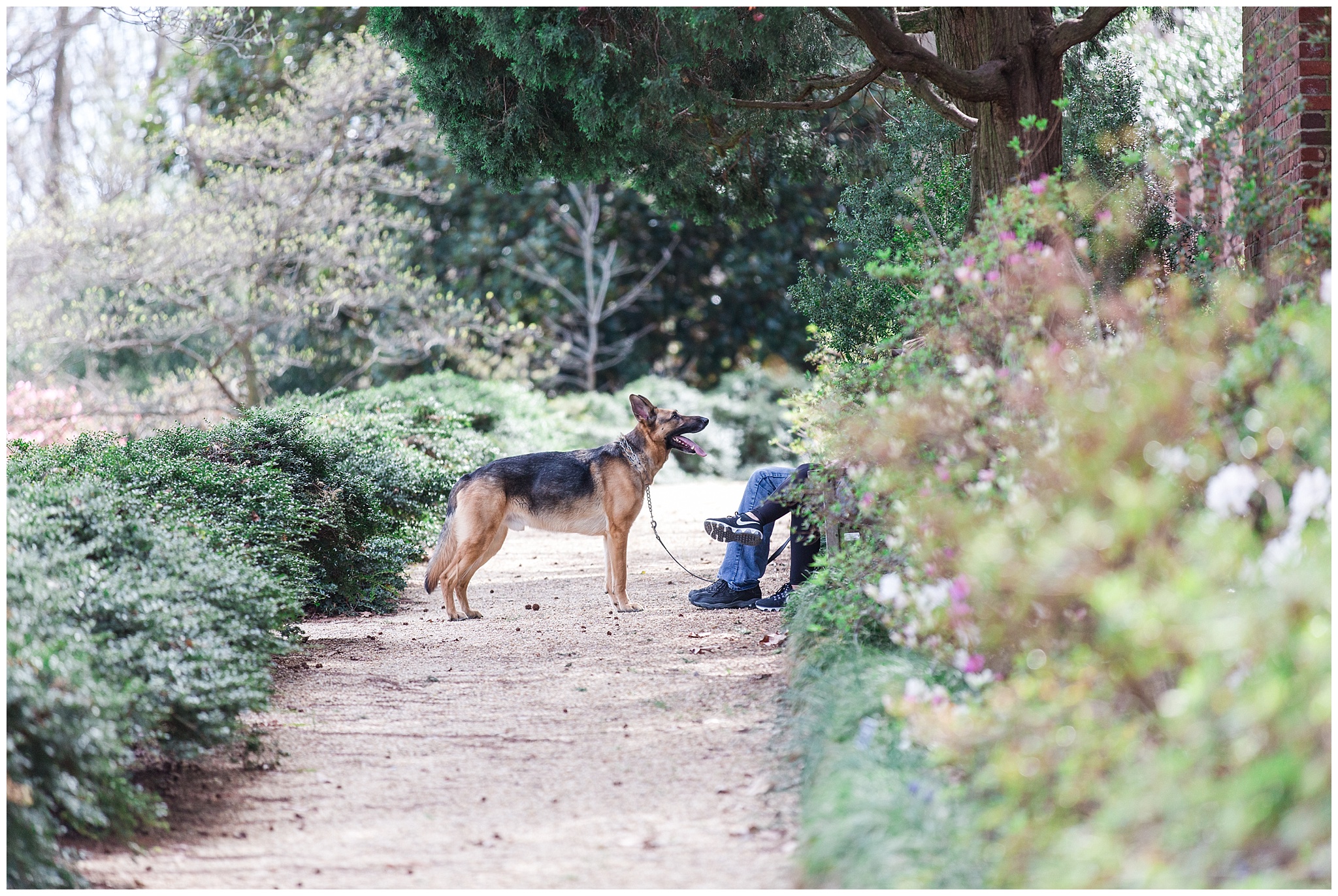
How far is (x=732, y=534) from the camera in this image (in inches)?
305

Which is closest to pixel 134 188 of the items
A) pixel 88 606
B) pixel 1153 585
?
pixel 88 606

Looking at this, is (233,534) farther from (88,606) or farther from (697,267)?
(697,267)

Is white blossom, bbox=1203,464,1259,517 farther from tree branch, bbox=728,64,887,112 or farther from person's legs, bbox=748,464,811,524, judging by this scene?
tree branch, bbox=728,64,887,112

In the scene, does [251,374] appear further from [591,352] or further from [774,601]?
[774,601]

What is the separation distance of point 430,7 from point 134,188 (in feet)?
46.9

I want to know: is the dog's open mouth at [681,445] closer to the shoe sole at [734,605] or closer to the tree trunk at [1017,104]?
the shoe sole at [734,605]

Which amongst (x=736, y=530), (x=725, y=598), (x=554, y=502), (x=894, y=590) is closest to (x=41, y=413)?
(x=554, y=502)

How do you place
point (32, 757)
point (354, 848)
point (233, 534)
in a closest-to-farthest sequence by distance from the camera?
point (32, 757) < point (354, 848) < point (233, 534)

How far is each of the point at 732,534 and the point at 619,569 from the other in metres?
1.18

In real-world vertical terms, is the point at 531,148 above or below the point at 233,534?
above

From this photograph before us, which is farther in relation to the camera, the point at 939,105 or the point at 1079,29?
the point at 939,105

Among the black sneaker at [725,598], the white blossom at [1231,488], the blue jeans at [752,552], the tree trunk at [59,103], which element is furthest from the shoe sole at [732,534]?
the tree trunk at [59,103]

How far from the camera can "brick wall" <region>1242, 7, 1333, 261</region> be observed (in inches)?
208

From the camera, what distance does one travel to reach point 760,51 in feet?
24.5
